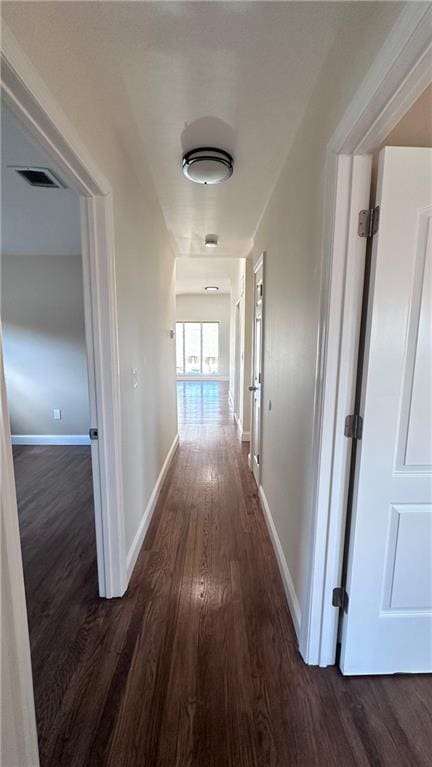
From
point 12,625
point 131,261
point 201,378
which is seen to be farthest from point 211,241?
point 201,378

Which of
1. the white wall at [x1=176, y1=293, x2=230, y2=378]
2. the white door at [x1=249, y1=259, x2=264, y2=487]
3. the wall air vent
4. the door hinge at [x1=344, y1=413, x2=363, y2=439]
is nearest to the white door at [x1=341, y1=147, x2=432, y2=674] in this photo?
the door hinge at [x1=344, y1=413, x2=363, y2=439]

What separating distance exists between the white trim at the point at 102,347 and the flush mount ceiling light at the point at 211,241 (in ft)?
6.98

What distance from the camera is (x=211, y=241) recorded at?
367cm

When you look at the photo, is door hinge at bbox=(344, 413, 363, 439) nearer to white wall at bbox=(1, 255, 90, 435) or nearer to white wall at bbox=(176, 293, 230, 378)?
white wall at bbox=(1, 255, 90, 435)

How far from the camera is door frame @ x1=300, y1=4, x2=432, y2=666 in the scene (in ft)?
2.84

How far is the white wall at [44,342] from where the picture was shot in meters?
3.99

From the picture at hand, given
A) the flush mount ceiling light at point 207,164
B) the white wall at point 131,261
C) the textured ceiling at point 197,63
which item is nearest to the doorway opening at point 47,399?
the white wall at point 131,261

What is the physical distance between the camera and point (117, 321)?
1674 millimetres

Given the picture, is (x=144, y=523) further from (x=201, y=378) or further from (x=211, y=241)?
(x=201, y=378)

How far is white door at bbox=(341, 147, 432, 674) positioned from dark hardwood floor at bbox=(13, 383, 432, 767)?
19cm

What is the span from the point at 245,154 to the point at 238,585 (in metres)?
2.55

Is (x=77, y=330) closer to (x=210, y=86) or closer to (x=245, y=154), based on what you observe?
(x=245, y=154)

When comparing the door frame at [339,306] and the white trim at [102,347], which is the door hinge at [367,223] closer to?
the door frame at [339,306]

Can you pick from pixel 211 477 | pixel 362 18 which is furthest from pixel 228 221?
pixel 211 477
